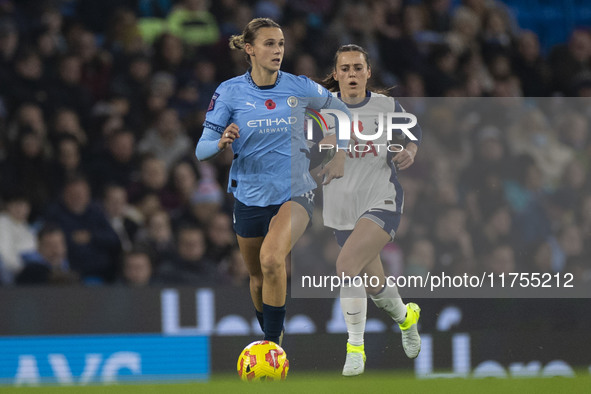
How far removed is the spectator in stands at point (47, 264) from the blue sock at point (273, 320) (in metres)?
3.19

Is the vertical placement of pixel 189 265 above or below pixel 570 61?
below

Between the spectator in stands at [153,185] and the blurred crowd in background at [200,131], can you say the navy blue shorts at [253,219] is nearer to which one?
the blurred crowd in background at [200,131]

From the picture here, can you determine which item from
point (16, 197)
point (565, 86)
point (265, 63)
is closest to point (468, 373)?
point (265, 63)

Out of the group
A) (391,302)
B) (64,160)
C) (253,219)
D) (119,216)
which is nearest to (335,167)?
(253,219)

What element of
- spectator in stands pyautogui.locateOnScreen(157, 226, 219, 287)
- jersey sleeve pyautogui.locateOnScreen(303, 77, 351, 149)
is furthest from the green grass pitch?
spectator in stands pyautogui.locateOnScreen(157, 226, 219, 287)

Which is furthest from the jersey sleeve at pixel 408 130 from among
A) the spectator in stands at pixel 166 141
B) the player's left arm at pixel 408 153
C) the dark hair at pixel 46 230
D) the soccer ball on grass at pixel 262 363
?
the spectator in stands at pixel 166 141

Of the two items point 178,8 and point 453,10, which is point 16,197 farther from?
point 453,10

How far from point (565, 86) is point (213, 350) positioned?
570 cm

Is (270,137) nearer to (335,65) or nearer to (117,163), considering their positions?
(335,65)

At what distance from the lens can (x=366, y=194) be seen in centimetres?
573

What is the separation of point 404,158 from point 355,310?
91 centimetres

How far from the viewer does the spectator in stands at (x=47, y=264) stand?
874 cm

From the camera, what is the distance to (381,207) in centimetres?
574

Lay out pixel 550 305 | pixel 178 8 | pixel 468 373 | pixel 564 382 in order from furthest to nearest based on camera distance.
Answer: pixel 178 8 < pixel 468 373 < pixel 550 305 < pixel 564 382
